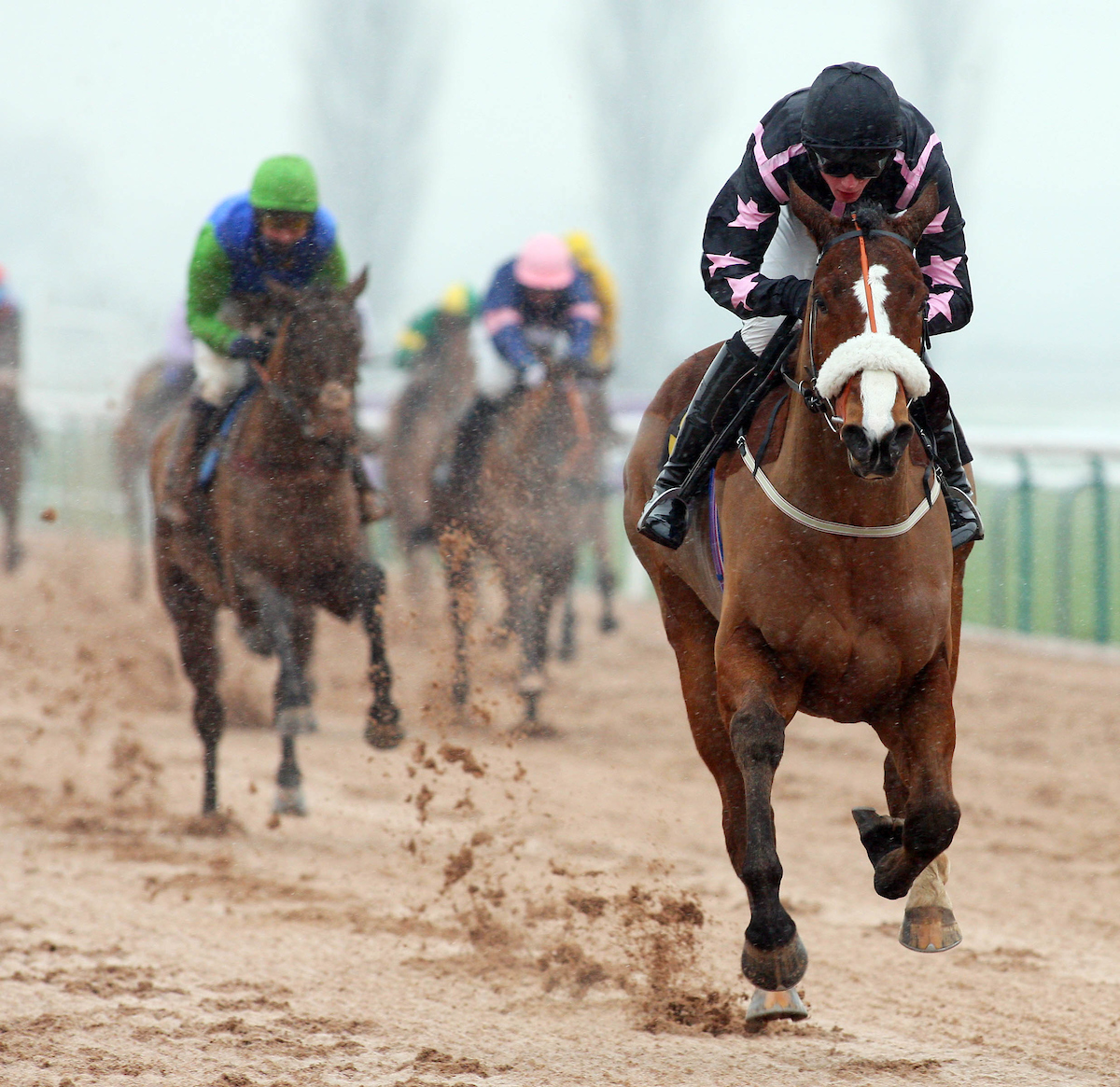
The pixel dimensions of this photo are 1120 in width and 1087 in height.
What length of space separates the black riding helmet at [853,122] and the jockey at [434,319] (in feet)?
25.7

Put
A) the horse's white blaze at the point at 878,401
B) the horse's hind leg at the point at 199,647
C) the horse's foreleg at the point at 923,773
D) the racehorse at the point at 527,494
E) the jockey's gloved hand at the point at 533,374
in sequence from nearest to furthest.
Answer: the horse's white blaze at the point at 878,401 → the horse's foreleg at the point at 923,773 → the horse's hind leg at the point at 199,647 → the racehorse at the point at 527,494 → the jockey's gloved hand at the point at 533,374

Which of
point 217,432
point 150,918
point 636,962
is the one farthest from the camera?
point 217,432

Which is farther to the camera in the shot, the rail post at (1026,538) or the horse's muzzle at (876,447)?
the rail post at (1026,538)

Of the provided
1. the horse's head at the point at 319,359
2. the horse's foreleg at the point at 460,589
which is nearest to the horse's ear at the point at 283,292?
the horse's head at the point at 319,359

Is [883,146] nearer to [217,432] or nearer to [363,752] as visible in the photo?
[217,432]

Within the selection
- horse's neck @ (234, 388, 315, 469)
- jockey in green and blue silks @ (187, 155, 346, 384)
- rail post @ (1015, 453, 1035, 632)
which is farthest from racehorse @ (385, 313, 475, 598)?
horse's neck @ (234, 388, 315, 469)

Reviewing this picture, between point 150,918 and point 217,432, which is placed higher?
point 217,432

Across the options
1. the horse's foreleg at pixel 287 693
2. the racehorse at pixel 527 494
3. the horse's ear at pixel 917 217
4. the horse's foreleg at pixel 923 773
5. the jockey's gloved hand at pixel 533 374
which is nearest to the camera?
the horse's ear at pixel 917 217

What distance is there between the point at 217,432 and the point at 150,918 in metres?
2.25

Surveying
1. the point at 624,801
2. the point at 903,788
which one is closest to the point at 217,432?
the point at 624,801

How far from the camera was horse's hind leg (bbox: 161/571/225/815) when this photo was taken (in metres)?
6.29

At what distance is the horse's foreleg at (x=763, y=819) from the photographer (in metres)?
3.33

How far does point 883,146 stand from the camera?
3.26m

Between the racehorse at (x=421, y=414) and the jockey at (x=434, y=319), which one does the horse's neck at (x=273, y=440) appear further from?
the jockey at (x=434, y=319)
